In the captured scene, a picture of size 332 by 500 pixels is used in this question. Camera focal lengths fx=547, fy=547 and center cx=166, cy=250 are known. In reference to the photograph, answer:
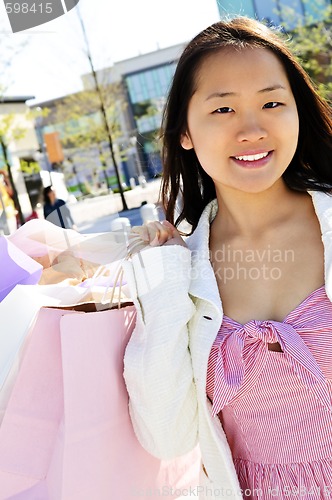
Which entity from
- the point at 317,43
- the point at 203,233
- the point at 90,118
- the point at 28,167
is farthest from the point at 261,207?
the point at 90,118

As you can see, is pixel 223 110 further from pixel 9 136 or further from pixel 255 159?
pixel 9 136

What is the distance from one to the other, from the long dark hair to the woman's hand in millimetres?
309

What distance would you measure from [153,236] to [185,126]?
352 millimetres

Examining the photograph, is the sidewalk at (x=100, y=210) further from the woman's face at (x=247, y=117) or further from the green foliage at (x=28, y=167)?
the woman's face at (x=247, y=117)

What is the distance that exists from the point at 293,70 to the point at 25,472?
1185 mm

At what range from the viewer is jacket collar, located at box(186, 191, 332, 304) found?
1325 mm

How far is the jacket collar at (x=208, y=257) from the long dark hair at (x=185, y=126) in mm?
86

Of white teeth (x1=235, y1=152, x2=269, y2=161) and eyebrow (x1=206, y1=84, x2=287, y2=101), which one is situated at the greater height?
eyebrow (x1=206, y1=84, x2=287, y2=101)

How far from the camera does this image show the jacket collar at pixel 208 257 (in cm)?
133

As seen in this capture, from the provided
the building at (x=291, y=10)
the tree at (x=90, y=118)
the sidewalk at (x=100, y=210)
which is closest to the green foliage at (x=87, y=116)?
the tree at (x=90, y=118)

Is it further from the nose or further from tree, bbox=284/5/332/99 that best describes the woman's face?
tree, bbox=284/5/332/99

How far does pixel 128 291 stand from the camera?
1.37 meters

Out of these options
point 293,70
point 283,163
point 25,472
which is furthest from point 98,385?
point 293,70

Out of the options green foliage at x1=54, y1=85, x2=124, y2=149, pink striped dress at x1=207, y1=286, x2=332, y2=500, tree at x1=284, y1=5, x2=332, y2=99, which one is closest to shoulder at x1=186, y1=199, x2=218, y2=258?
pink striped dress at x1=207, y1=286, x2=332, y2=500
